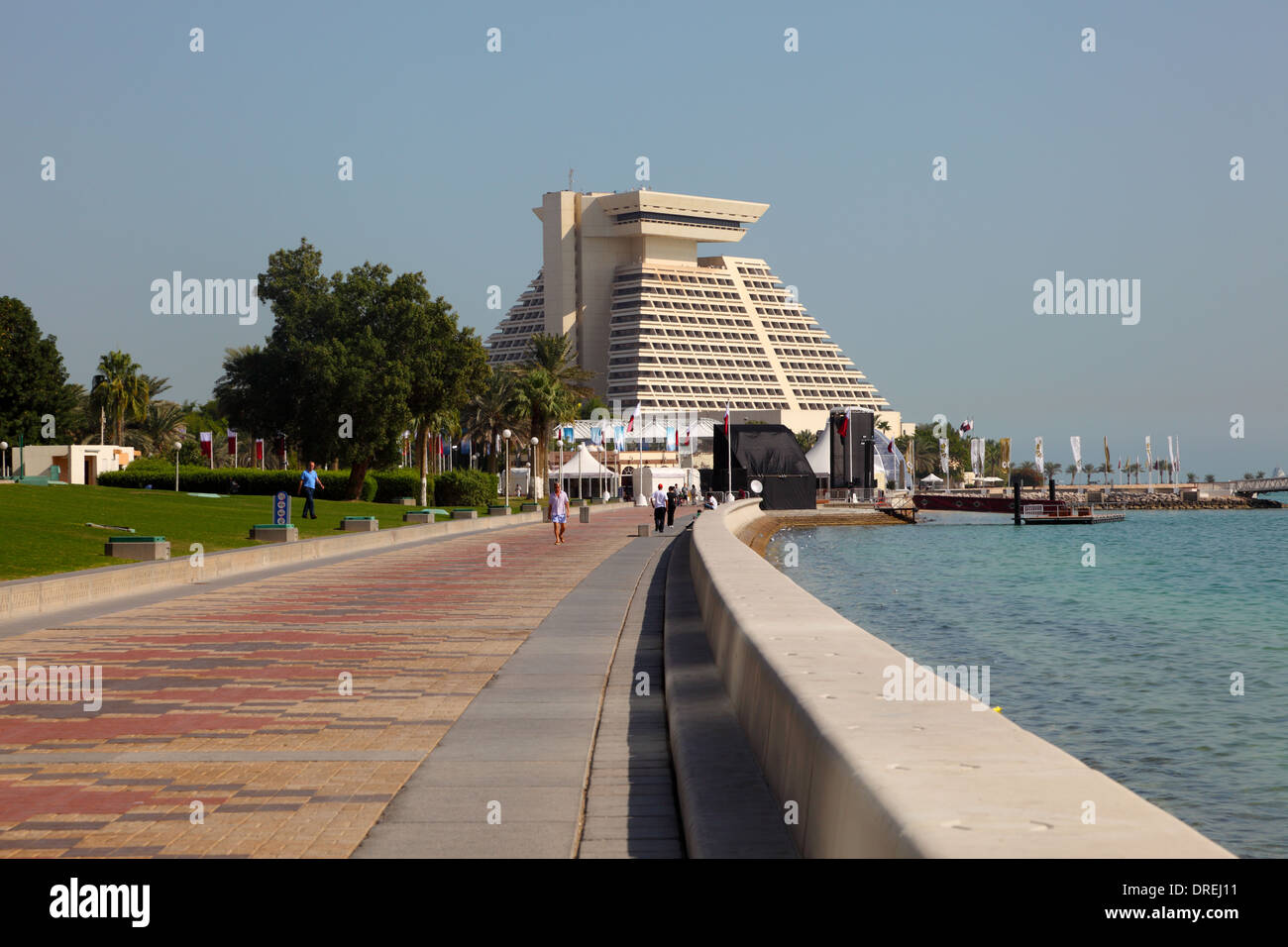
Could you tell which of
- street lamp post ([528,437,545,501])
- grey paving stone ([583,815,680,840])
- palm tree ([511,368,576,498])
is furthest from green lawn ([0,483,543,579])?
palm tree ([511,368,576,498])

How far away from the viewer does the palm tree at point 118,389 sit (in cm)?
10519

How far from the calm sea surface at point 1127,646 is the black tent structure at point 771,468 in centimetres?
1675

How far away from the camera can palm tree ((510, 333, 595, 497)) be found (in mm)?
101750

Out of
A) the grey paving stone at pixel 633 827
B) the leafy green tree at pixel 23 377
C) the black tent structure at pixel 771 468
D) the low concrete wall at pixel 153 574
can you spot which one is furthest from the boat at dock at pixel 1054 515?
the grey paving stone at pixel 633 827

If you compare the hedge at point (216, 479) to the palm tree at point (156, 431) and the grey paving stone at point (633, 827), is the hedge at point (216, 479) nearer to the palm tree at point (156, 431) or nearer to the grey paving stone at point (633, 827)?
the palm tree at point (156, 431)

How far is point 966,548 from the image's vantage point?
2908 inches

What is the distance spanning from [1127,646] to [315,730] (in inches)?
836

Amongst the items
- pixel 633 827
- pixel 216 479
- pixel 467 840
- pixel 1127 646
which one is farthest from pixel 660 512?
pixel 467 840

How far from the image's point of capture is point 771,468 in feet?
289

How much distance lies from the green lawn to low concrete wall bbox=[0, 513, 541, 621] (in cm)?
99

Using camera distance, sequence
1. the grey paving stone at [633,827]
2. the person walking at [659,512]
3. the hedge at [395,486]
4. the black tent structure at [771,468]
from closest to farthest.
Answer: the grey paving stone at [633,827] < the person walking at [659,512] < the hedge at [395,486] < the black tent structure at [771,468]

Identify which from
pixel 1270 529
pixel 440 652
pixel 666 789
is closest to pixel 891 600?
pixel 440 652

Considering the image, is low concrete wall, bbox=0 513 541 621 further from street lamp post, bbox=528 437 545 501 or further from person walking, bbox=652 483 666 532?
street lamp post, bbox=528 437 545 501

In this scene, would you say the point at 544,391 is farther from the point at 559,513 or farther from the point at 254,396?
the point at 559,513
